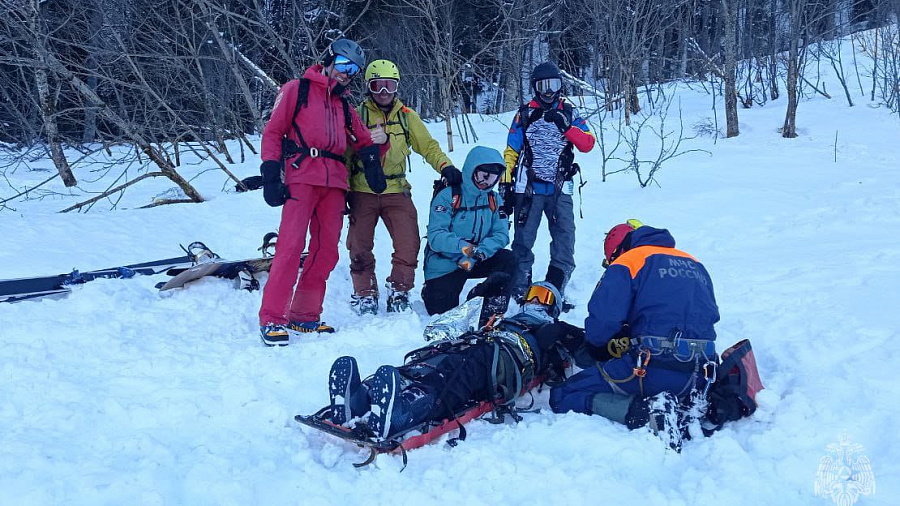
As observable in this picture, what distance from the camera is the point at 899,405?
2572 mm

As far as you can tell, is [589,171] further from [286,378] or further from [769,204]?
[286,378]

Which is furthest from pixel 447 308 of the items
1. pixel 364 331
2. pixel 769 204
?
pixel 769 204

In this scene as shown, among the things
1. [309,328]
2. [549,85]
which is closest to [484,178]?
[549,85]

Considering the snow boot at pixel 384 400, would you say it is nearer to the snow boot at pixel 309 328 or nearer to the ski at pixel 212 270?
the snow boot at pixel 309 328

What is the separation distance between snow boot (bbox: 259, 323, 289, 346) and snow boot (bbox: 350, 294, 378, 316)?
3.07 ft

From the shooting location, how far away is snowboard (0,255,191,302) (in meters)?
3.99

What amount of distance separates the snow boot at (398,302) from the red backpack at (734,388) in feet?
7.79

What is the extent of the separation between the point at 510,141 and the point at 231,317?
8.17 ft

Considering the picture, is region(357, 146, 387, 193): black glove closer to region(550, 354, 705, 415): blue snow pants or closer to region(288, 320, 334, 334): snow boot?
region(288, 320, 334, 334): snow boot

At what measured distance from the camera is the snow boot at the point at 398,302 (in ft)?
15.0

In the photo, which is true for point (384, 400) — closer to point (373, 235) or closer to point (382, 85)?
point (373, 235)

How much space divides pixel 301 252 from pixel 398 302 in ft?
3.11

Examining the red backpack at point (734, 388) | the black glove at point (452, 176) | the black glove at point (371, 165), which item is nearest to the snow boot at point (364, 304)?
the black glove at point (371, 165)

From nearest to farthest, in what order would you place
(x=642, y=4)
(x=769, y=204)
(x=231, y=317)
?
1. (x=231, y=317)
2. (x=769, y=204)
3. (x=642, y=4)
